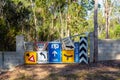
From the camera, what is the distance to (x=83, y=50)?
17250 millimetres

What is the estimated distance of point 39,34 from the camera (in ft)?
128

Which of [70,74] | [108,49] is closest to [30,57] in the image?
[108,49]

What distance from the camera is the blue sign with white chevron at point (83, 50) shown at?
17.1m

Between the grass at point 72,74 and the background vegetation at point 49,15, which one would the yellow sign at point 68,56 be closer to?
the grass at point 72,74

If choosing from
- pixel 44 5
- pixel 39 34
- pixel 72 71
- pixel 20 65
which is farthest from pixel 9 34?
pixel 44 5

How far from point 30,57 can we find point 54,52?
50.2 inches

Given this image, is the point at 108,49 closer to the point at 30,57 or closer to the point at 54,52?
the point at 54,52

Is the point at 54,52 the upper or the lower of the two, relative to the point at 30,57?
upper

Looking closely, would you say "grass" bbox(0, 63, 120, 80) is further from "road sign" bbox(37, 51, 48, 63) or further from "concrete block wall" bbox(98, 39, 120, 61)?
"concrete block wall" bbox(98, 39, 120, 61)

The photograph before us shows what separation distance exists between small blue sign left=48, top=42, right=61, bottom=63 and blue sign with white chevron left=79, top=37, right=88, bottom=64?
1138mm

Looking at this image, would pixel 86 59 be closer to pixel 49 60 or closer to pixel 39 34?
pixel 49 60

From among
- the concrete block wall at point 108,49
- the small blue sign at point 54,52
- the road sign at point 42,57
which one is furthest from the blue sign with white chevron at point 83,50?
the road sign at point 42,57

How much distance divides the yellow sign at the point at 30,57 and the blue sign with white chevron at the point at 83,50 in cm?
239

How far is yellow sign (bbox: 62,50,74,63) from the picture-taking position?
56.5 feet
